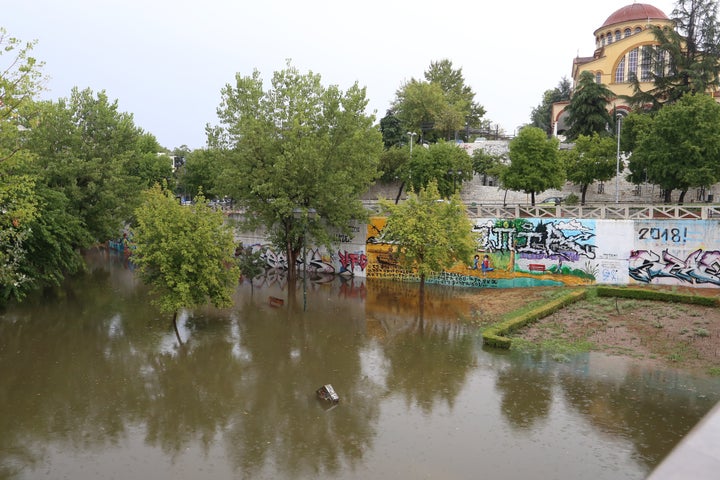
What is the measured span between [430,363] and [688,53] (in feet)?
129

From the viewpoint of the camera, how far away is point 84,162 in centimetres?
3000

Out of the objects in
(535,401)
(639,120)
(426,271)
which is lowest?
(535,401)

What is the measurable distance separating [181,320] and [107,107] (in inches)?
646

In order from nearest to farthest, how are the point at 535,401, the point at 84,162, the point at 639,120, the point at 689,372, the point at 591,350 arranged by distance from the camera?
the point at 535,401
the point at 689,372
the point at 591,350
the point at 84,162
the point at 639,120

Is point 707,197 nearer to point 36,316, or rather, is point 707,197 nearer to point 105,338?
point 105,338

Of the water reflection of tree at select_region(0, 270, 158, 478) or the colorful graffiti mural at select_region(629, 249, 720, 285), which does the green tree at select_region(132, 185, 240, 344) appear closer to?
the water reflection of tree at select_region(0, 270, 158, 478)

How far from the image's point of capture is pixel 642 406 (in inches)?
561

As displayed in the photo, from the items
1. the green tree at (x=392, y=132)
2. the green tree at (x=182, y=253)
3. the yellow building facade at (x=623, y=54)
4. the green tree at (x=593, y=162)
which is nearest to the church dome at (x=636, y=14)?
the yellow building facade at (x=623, y=54)

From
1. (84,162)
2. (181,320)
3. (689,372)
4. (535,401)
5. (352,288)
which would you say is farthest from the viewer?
(352,288)

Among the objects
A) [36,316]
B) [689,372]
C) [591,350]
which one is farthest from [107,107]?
[689,372]

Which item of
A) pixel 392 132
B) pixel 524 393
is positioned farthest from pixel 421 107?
pixel 524 393

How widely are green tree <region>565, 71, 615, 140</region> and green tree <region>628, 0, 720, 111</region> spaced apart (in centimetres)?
674

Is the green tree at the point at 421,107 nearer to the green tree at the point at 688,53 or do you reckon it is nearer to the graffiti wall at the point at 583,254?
the green tree at the point at 688,53

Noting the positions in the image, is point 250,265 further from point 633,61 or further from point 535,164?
point 633,61
